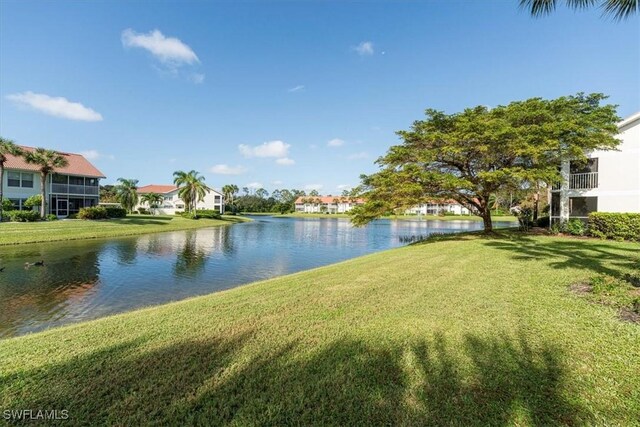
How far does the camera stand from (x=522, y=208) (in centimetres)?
3425

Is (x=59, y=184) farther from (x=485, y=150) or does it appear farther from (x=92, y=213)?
(x=485, y=150)

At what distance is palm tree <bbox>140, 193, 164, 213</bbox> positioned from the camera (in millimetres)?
65938

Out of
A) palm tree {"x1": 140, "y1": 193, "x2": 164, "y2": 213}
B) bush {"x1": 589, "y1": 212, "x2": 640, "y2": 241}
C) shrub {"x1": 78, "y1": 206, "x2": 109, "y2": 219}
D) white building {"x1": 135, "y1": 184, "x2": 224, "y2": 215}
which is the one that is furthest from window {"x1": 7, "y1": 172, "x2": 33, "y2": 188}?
bush {"x1": 589, "y1": 212, "x2": 640, "y2": 241}

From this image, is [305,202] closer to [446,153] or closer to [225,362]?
[446,153]

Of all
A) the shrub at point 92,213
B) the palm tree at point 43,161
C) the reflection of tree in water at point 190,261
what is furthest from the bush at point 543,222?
the palm tree at point 43,161

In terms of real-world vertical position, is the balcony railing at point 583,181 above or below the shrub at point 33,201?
above

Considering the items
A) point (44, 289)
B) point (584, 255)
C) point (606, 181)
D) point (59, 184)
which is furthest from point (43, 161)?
point (606, 181)

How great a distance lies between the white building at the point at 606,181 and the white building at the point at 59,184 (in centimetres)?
4674

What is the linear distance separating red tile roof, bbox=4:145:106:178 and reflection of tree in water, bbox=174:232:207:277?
23.8m

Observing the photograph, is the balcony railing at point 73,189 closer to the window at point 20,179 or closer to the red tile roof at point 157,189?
the window at point 20,179

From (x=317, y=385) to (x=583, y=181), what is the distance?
25.7 meters

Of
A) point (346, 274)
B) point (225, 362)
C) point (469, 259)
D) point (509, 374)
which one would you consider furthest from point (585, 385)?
point (469, 259)

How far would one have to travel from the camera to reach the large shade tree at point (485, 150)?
16781 mm

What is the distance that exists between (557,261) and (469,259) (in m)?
2.68
